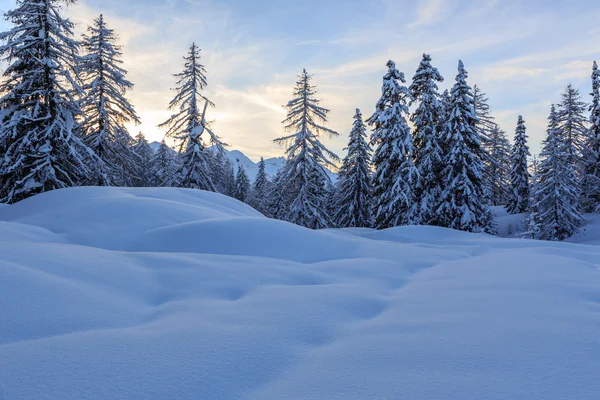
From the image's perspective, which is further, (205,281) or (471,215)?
(471,215)

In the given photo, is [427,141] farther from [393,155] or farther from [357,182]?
[357,182]

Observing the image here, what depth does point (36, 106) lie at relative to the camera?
13.1 metres

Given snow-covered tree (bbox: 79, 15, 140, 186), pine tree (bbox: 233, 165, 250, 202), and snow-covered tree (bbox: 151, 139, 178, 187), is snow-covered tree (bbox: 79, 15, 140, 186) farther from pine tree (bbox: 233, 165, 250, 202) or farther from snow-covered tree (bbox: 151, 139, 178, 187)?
pine tree (bbox: 233, 165, 250, 202)

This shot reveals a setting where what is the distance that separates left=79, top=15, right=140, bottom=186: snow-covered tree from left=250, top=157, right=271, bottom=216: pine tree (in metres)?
25.1

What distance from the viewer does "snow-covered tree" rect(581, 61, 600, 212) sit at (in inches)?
1117

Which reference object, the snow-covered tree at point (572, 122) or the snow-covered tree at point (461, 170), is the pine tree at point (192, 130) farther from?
the snow-covered tree at point (572, 122)

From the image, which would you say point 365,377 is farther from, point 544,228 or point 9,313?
point 544,228

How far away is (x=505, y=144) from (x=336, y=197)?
2309cm

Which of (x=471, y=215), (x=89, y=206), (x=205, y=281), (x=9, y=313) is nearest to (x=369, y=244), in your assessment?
(x=205, y=281)

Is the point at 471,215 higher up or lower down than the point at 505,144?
lower down

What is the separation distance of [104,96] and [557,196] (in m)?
30.6

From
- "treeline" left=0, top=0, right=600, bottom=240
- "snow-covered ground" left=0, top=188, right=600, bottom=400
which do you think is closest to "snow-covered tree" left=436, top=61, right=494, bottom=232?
"treeline" left=0, top=0, right=600, bottom=240

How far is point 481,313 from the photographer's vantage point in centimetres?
263

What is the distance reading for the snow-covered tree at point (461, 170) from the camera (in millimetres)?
20625
